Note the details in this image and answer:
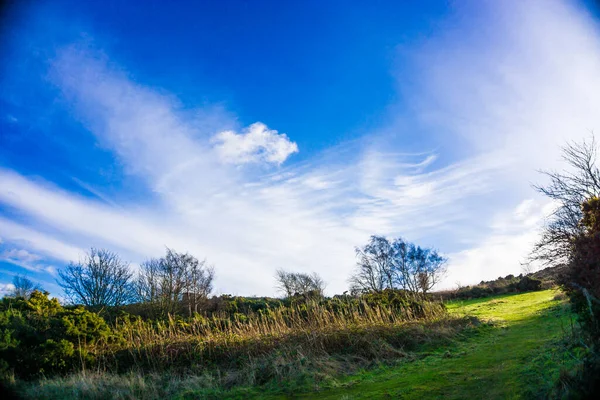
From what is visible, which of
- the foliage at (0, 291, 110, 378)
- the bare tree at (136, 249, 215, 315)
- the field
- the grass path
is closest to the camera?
the grass path

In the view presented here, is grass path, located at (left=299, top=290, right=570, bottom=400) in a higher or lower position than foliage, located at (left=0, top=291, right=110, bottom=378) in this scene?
lower

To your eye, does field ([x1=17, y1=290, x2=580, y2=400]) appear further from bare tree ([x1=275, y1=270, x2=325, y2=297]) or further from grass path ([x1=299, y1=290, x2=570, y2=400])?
bare tree ([x1=275, y1=270, x2=325, y2=297])

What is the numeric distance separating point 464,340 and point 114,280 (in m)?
22.5

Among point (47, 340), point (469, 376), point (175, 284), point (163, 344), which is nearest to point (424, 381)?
point (469, 376)

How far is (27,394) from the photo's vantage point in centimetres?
757

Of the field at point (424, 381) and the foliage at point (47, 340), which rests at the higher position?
the foliage at point (47, 340)

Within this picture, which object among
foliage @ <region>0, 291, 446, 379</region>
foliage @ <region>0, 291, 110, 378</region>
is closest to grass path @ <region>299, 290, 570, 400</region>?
foliage @ <region>0, 291, 446, 379</region>

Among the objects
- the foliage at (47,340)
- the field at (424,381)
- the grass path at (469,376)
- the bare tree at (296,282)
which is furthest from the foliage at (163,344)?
the bare tree at (296,282)

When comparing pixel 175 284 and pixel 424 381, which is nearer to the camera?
pixel 424 381

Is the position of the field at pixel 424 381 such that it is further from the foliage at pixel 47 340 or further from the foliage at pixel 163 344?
the foliage at pixel 47 340

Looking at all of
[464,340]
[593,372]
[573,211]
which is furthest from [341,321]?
[573,211]

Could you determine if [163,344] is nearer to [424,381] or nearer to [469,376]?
[424,381]

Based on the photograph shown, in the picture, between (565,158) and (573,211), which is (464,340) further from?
(565,158)

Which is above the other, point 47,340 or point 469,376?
point 47,340
